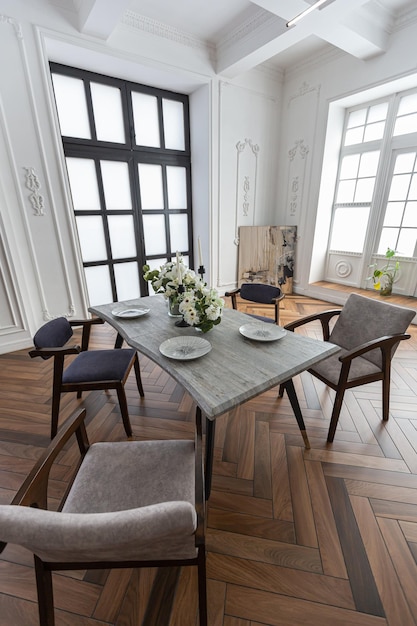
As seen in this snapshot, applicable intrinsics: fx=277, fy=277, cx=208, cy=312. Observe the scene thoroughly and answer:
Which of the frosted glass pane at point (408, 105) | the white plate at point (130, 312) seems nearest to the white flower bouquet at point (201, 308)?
the white plate at point (130, 312)

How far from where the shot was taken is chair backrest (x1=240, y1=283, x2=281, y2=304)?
2635mm

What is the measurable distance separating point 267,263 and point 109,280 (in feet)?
8.65

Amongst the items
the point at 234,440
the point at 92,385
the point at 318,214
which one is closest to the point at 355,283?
the point at 318,214

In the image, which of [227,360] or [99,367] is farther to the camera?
[99,367]

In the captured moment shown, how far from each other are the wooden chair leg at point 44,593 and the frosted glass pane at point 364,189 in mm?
5033

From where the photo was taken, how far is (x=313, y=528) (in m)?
1.30

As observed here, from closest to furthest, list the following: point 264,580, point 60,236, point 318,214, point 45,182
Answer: point 264,580 → point 45,182 → point 60,236 → point 318,214

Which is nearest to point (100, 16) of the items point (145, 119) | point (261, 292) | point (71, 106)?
point (71, 106)

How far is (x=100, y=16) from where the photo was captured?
8.36 ft

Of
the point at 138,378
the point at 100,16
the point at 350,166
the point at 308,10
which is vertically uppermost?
the point at 100,16

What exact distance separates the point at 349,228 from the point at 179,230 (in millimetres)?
2772

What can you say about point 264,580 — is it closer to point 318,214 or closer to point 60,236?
point 60,236

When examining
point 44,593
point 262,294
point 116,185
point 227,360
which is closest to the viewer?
point 44,593

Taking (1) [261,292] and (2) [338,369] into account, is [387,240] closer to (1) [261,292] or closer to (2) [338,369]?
(1) [261,292]
